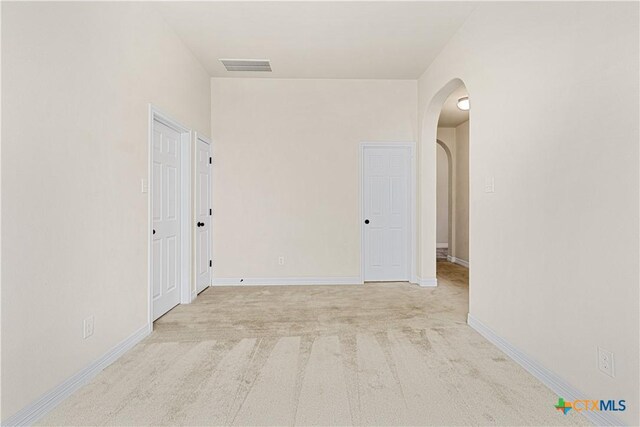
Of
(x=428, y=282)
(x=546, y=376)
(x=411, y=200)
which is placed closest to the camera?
(x=546, y=376)

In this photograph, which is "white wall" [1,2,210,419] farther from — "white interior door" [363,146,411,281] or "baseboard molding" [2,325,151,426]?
"white interior door" [363,146,411,281]

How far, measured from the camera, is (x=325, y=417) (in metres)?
1.79

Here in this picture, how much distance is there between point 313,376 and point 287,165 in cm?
314

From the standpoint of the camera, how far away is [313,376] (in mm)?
2213

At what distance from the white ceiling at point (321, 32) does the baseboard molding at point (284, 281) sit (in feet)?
9.12

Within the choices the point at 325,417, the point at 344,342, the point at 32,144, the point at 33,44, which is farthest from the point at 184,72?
the point at 325,417

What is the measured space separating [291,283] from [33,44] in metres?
3.71

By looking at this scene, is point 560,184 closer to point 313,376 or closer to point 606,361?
point 606,361

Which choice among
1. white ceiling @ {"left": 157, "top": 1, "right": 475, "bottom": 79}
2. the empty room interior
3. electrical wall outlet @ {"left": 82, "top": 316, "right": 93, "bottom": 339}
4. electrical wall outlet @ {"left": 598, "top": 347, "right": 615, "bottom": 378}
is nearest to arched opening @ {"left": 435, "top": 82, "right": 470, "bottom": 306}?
the empty room interior

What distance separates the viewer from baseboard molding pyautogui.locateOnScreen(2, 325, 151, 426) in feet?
5.56

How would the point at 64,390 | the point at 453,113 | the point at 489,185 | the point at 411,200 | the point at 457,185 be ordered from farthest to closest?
the point at 457,185 → the point at 453,113 → the point at 411,200 → the point at 489,185 → the point at 64,390

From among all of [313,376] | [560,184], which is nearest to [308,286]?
[313,376]

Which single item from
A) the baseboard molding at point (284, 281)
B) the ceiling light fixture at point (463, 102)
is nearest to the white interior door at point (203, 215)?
the baseboard molding at point (284, 281)

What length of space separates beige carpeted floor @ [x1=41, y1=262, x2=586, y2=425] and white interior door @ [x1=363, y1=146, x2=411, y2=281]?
4.54 ft
